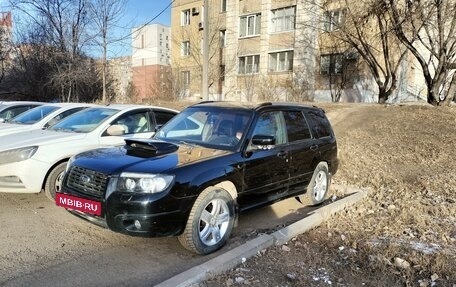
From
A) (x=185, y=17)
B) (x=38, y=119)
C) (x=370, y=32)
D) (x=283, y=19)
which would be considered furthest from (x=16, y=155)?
(x=185, y=17)

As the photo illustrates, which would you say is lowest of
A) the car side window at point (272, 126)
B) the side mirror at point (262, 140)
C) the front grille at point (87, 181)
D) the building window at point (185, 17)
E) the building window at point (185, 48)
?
the front grille at point (87, 181)

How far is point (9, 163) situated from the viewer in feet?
18.4

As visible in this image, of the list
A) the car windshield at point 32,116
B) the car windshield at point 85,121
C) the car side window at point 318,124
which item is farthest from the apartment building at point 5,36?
the car side window at point 318,124

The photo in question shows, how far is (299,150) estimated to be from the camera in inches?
227

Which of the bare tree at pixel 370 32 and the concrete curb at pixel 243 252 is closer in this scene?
the concrete curb at pixel 243 252

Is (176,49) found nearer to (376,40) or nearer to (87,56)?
(87,56)

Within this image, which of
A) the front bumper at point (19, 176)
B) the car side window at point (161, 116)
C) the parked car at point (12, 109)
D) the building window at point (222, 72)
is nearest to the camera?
the front bumper at point (19, 176)

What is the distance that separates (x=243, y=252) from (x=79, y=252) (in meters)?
Answer: 1.77

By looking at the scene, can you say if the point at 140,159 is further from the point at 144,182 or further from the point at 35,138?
the point at 35,138

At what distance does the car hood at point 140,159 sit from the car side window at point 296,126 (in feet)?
4.64

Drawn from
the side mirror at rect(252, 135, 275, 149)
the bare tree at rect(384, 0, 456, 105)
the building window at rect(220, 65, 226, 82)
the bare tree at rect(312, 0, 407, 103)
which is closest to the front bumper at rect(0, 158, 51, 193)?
the side mirror at rect(252, 135, 275, 149)

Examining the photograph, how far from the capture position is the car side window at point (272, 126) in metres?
5.15

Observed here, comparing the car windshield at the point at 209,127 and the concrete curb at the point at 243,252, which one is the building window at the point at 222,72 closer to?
the car windshield at the point at 209,127

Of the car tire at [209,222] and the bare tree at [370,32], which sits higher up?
the bare tree at [370,32]
